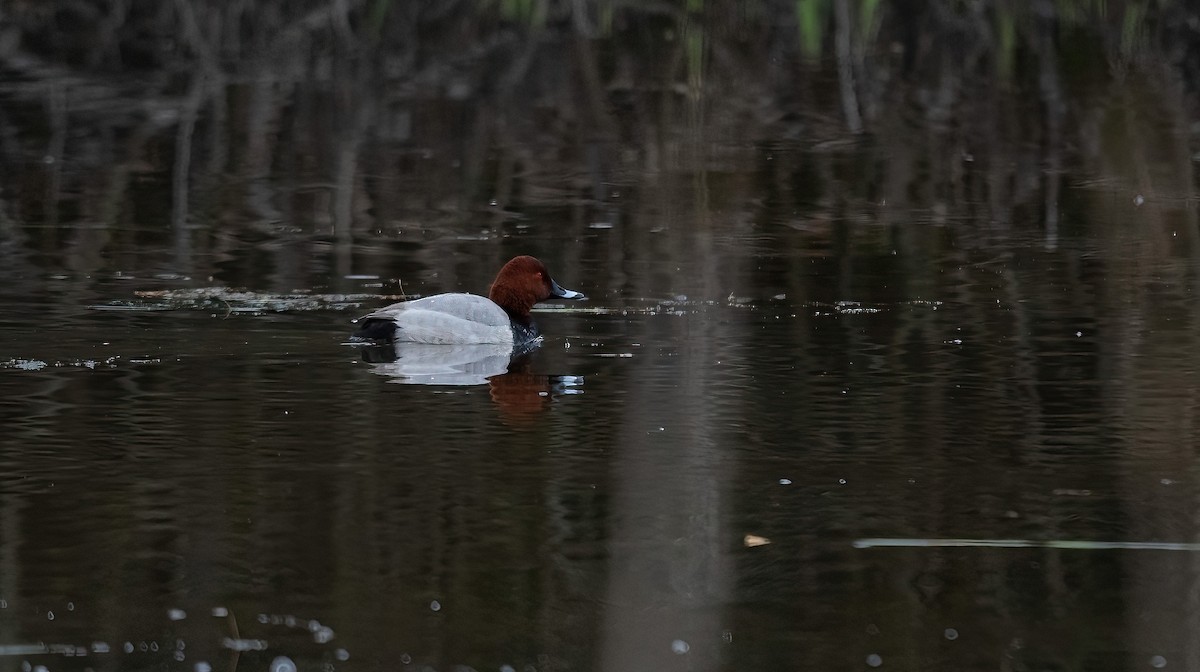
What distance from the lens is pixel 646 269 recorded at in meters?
10.7

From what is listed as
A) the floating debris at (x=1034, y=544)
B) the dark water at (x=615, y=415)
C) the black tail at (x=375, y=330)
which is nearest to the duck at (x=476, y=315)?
the black tail at (x=375, y=330)

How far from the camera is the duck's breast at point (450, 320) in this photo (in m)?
8.79

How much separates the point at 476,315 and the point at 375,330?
590 mm

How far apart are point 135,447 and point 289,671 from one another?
7.87 ft

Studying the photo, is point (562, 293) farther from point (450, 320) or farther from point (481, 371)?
point (481, 371)

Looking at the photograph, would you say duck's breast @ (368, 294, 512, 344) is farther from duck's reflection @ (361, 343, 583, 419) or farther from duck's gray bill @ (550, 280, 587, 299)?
duck's gray bill @ (550, 280, 587, 299)

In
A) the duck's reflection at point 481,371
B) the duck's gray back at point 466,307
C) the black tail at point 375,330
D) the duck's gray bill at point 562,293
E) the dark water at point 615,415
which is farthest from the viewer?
the duck's gray bill at point 562,293

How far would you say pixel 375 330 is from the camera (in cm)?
870

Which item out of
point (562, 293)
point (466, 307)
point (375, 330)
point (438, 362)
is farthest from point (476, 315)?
point (562, 293)

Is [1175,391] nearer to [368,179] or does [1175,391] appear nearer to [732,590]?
[732,590]

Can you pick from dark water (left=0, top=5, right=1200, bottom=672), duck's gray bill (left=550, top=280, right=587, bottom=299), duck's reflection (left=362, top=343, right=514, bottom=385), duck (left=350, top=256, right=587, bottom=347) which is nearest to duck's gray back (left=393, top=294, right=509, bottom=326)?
duck (left=350, top=256, right=587, bottom=347)

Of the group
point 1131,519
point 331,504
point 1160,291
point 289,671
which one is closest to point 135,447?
point 331,504

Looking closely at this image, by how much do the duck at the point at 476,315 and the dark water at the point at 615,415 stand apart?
218mm

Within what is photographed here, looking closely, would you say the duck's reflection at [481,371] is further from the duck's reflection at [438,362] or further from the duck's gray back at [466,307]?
the duck's gray back at [466,307]
